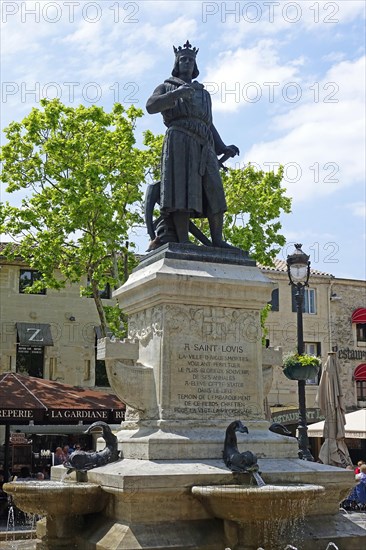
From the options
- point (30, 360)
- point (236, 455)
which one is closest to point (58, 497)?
point (236, 455)

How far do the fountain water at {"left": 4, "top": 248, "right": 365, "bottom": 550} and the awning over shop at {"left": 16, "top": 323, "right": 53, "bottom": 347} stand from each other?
23.2 meters

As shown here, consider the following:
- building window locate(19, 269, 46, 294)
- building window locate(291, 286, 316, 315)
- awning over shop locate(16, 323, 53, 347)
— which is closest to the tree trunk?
awning over shop locate(16, 323, 53, 347)

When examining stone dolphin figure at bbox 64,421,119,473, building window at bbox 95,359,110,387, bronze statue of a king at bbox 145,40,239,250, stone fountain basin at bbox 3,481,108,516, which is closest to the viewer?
stone fountain basin at bbox 3,481,108,516

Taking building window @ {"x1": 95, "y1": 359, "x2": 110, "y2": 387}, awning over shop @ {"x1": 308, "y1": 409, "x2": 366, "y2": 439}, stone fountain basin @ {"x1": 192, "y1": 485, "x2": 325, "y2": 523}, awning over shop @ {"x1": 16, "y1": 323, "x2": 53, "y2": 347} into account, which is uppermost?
awning over shop @ {"x1": 16, "y1": 323, "x2": 53, "y2": 347}

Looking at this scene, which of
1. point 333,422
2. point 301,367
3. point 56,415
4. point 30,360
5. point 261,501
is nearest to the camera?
point 261,501

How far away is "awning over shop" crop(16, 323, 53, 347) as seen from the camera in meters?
32.1

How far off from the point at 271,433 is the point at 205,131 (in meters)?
4.06

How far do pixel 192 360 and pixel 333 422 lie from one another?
1055cm

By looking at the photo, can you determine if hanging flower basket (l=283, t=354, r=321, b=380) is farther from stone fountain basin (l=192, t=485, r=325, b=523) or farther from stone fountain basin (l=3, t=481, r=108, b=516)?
stone fountain basin (l=192, t=485, r=325, b=523)

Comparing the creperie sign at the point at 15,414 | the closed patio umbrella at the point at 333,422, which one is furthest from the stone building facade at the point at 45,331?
the closed patio umbrella at the point at 333,422

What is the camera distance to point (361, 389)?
131 feet

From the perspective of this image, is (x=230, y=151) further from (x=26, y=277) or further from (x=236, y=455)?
(x=26, y=277)

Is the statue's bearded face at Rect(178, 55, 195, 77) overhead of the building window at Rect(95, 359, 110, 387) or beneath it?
Result: overhead

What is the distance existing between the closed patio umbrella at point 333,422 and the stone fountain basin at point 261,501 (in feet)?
36.9
